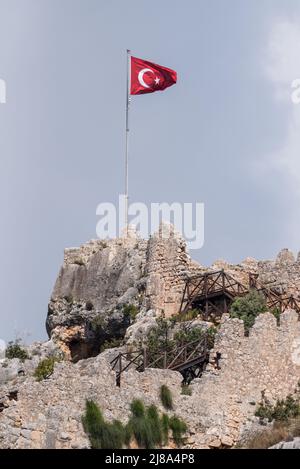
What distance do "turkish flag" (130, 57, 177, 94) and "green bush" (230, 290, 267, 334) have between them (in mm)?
14497

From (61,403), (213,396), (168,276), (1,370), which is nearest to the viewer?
(61,403)

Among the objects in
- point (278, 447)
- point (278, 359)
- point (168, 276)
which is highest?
point (168, 276)

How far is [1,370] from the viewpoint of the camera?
6188 centimetres

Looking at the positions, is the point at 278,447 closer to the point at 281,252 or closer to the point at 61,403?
the point at 61,403

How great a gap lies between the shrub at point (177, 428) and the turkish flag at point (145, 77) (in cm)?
2413

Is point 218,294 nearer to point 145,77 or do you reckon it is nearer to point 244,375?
point 244,375

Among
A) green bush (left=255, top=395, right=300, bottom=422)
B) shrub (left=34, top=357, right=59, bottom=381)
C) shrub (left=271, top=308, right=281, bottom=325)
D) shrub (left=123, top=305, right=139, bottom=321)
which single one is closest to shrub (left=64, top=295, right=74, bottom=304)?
shrub (left=123, top=305, right=139, bottom=321)

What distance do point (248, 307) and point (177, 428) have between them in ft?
32.9

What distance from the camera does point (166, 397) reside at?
52.3 meters

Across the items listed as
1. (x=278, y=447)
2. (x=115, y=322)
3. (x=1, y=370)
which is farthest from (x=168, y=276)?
(x=278, y=447)

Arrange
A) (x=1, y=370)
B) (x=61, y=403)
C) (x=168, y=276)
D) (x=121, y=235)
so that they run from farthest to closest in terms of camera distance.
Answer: (x=121, y=235) → (x=168, y=276) → (x=1, y=370) → (x=61, y=403)

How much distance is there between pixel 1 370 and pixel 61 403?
12167 millimetres

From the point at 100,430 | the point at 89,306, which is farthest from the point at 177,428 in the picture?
the point at 89,306

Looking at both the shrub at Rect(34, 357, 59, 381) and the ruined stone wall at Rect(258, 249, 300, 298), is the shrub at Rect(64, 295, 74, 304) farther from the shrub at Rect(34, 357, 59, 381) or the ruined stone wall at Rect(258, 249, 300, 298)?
the ruined stone wall at Rect(258, 249, 300, 298)
